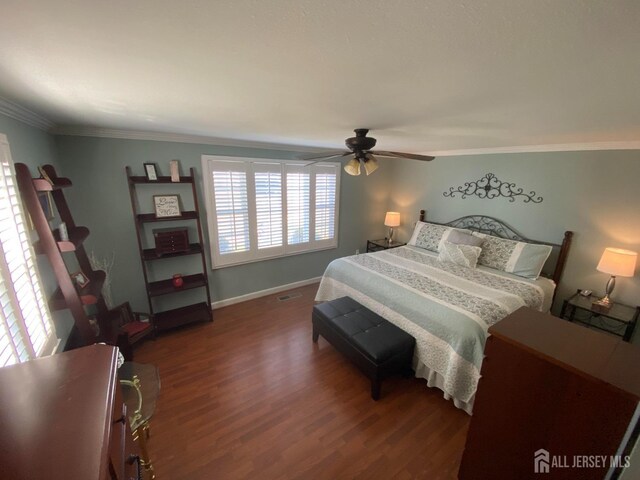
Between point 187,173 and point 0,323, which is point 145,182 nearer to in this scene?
point 187,173

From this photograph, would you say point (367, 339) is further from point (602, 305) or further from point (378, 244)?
point (378, 244)

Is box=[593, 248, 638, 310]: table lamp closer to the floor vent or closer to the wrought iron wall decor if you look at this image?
the wrought iron wall decor

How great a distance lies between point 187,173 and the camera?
2.90 meters

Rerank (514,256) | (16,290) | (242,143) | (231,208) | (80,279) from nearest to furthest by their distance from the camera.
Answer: (16,290), (80,279), (514,256), (242,143), (231,208)

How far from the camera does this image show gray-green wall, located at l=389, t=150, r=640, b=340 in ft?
8.11

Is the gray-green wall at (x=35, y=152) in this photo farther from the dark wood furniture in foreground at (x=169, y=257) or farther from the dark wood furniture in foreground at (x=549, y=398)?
the dark wood furniture in foreground at (x=549, y=398)

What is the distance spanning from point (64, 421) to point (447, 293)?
2.53 metres

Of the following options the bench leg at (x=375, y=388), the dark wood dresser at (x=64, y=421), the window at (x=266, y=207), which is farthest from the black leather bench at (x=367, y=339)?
the dark wood dresser at (x=64, y=421)

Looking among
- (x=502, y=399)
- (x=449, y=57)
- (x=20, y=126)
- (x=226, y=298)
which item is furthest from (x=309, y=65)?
(x=226, y=298)

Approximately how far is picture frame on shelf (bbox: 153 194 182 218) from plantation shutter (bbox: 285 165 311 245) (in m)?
1.44

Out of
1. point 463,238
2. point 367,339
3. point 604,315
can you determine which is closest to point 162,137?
point 367,339

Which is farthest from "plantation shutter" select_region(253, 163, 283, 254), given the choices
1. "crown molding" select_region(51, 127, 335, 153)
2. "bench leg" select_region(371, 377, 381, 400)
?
"bench leg" select_region(371, 377, 381, 400)

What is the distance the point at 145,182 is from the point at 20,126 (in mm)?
960

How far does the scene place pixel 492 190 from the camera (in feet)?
11.2
